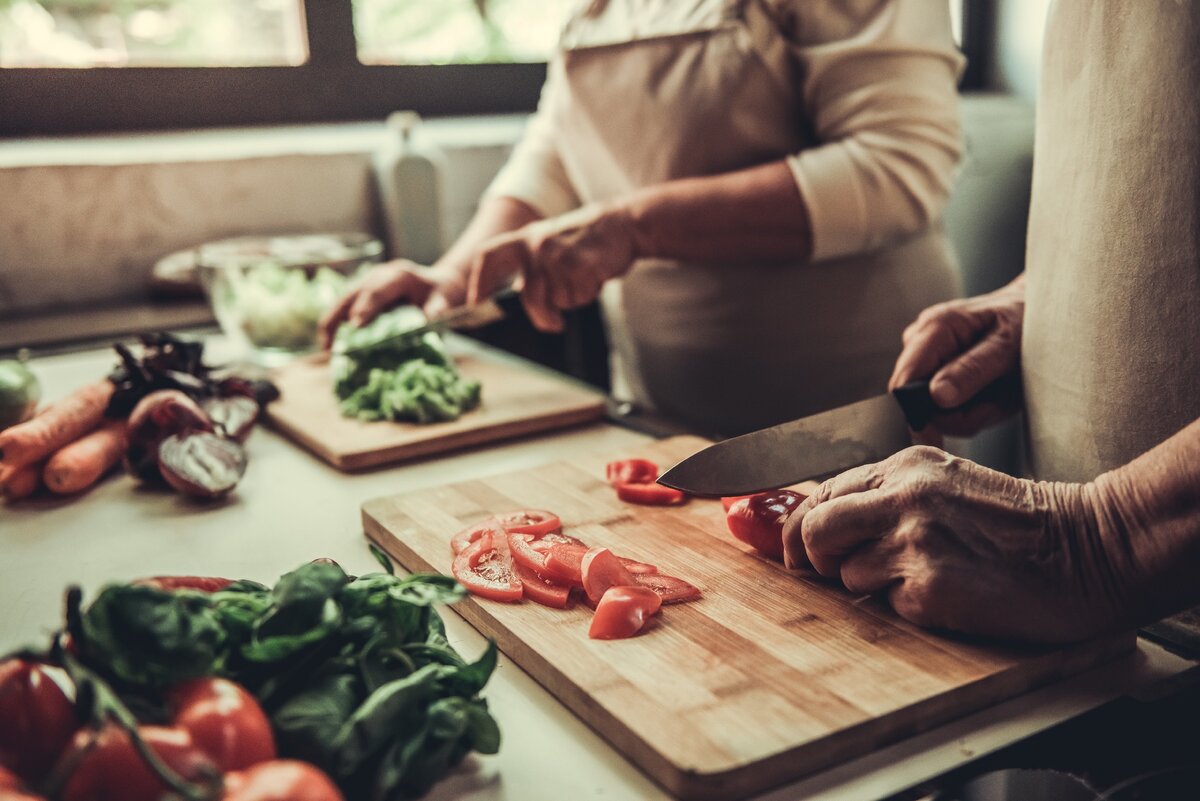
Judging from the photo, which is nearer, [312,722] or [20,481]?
[312,722]

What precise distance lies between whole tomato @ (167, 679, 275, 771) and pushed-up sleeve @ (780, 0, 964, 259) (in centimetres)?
118

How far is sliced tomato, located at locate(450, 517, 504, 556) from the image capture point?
105cm

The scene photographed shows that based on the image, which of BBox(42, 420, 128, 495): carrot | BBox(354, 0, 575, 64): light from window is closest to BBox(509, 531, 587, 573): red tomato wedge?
BBox(42, 420, 128, 495): carrot

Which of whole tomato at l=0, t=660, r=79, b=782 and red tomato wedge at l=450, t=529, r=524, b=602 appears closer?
whole tomato at l=0, t=660, r=79, b=782

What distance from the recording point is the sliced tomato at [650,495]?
115cm

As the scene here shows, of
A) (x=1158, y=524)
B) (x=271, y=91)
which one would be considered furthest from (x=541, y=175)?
(x=1158, y=524)

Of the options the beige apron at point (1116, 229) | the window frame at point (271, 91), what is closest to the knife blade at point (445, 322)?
the beige apron at point (1116, 229)

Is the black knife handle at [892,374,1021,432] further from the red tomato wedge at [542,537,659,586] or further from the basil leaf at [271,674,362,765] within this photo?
the basil leaf at [271,674,362,765]

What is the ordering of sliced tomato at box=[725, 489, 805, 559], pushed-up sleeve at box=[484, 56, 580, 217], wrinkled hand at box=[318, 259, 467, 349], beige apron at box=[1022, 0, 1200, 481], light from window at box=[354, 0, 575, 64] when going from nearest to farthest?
beige apron at box=[1022, 0, 1200, 481] < sliced tomato at box=[725, 489, 805, 559] < wrinkled hand at box=[318, 259, 467, 349] < pushed-up sleeve at box=[484, 56, 580, 217] < light from window at box=[354, 0, 575, 64]

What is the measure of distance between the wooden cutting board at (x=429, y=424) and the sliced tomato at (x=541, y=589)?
51 cm

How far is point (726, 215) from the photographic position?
1.59 metres

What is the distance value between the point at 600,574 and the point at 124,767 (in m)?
0.44

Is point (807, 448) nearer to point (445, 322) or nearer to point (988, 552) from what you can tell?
point (988, 552)

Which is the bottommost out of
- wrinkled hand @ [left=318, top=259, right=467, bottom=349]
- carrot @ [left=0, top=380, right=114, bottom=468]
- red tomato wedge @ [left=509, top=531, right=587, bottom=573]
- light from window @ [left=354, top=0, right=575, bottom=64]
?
red tomato wedge @ [left=509, top=531, right=587, bottom=573]
